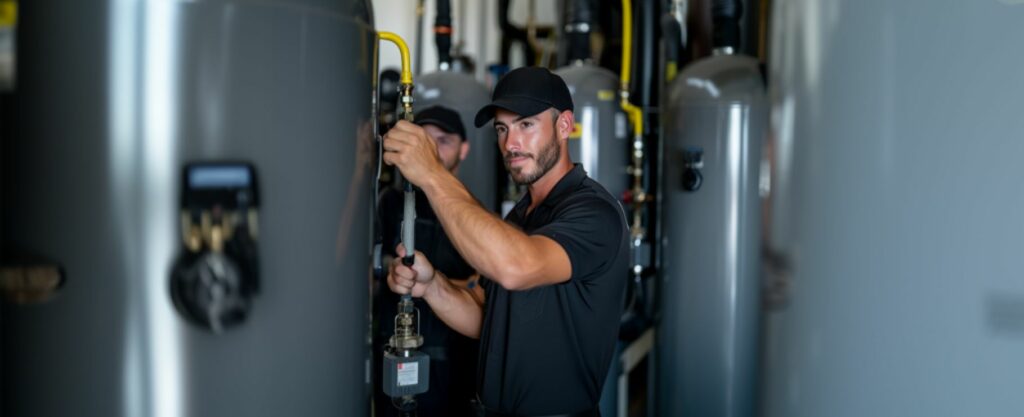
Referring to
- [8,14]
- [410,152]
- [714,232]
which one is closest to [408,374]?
[410,152]

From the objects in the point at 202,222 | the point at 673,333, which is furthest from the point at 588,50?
the point at 202,222

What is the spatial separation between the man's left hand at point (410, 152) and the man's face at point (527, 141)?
10.9 inches

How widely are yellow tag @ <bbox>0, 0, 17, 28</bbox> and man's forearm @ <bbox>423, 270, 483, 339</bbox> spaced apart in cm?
85

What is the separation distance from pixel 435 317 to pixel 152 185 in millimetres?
1247

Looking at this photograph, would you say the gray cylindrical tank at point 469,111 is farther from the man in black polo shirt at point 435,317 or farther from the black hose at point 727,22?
the black hose at point 727,22

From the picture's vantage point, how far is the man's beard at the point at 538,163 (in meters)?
1.46

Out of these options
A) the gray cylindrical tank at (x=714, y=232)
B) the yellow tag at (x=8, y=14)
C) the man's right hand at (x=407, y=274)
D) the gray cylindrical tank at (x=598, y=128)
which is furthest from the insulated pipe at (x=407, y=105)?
the gray cylindrical tank at (x=598, y=128)

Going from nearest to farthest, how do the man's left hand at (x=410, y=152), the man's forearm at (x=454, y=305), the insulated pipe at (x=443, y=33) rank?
the man's left hand at (x=410, y=152)
the man's forearm at (x=454, y=305)
the insulated pipe at (x=443, y=33)

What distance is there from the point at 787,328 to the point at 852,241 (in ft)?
0.71

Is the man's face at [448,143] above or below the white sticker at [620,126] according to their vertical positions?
below

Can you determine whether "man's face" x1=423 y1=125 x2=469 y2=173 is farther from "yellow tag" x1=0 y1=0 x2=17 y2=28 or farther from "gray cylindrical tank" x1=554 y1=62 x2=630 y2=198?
"yellow tag" x1=0 y1=0 x2=17 y2=28

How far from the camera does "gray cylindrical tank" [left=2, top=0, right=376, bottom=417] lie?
87 centimetres

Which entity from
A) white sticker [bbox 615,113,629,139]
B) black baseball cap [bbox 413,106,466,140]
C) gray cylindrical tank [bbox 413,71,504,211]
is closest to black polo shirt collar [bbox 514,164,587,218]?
black baseball cap [bbox 413,106,466,140]

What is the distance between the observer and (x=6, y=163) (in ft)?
2.81
